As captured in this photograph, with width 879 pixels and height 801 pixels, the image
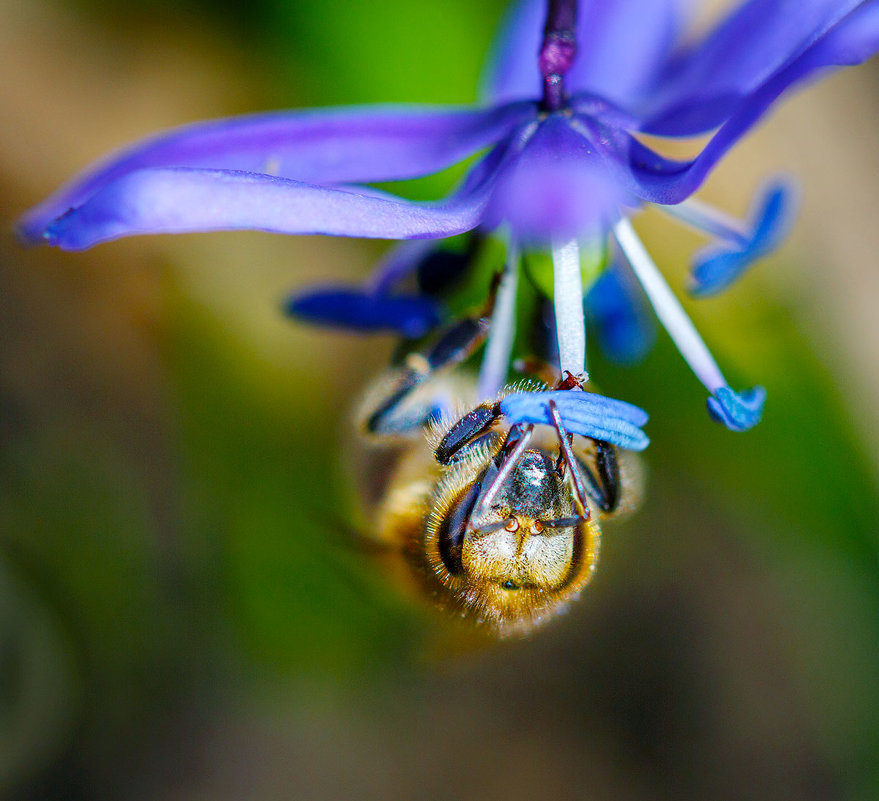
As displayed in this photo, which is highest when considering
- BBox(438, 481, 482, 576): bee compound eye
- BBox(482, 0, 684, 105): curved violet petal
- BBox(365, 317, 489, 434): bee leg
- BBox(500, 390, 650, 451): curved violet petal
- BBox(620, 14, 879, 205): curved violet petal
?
BBox(482, 0, 684, 105): curved violet petal

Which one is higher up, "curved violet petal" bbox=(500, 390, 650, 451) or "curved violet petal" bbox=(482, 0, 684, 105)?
"curved violet petal" bbox=(482, 0, 684, 105)

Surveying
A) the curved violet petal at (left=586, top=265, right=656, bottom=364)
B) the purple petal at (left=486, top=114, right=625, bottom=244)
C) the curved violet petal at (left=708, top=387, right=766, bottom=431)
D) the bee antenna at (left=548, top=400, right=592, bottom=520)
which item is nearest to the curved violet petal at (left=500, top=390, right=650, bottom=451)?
the bee antenna at (left=548, top=400, right=592, bottom=520)

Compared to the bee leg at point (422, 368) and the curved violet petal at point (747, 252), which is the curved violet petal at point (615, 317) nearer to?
the curved violet petal at point (747, 252)

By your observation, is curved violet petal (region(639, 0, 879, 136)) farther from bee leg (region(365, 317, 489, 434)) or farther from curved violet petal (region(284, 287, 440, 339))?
curved violet petal (region(284, 287, 440, 339))

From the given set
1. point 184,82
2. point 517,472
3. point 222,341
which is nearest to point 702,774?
point 222,341

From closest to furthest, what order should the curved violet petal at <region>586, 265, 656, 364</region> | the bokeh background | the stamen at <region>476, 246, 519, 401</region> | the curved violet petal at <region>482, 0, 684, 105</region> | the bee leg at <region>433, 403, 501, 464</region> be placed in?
the bee leg at <region>433, 403, 501, 464</region> → the stamen at <region>476, 246, 519, 401</region> → the curved violet petal at <region>482, 0, 684, 105</region> → the curved violet petal at <region>586, 265, 656, 364</region> → the bokeh background

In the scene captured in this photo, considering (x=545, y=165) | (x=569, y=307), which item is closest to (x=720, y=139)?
(x=545, y=165)

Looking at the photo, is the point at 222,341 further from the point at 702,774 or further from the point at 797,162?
the point at 702,774
